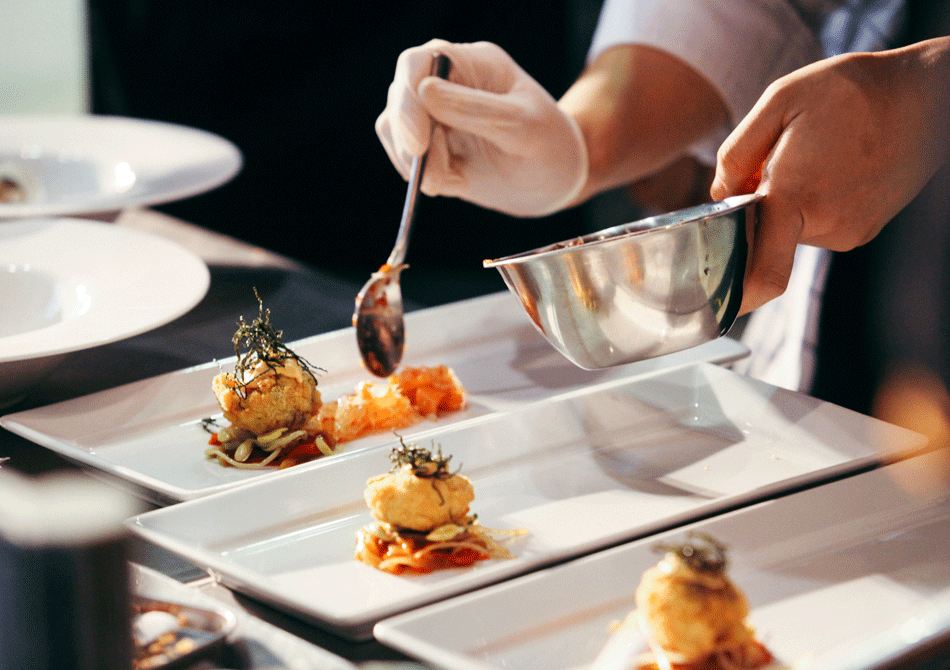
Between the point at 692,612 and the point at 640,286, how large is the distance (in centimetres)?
37

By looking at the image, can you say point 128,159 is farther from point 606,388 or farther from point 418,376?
point 606,388

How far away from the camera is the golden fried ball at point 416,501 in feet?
2.67

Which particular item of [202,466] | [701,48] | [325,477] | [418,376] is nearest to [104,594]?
[325,477]

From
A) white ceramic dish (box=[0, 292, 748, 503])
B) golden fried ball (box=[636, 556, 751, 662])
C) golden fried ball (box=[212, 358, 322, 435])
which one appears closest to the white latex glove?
white ceramic dish (box=[0, 292, 748, 503])

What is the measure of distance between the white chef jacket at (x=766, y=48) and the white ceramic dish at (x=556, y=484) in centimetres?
43

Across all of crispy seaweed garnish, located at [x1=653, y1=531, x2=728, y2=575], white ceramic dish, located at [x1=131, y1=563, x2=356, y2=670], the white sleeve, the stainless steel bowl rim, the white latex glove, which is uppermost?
the white sleeve

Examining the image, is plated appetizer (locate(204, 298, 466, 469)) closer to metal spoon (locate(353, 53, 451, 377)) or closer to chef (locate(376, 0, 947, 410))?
metal spoon (locate(353, 53, 451, 377))

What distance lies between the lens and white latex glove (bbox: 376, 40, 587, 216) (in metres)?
1.40

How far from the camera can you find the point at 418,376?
3.89 ft

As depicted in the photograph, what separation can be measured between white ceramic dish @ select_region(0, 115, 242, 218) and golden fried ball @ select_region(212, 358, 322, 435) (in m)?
0.78

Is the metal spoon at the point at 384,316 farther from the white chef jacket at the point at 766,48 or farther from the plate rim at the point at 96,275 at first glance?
the white chef jacket at the point at 766,48

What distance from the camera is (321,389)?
1247mm

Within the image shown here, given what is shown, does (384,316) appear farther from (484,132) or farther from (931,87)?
(931,87)

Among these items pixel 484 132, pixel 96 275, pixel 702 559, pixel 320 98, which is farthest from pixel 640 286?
pixel 320 98
